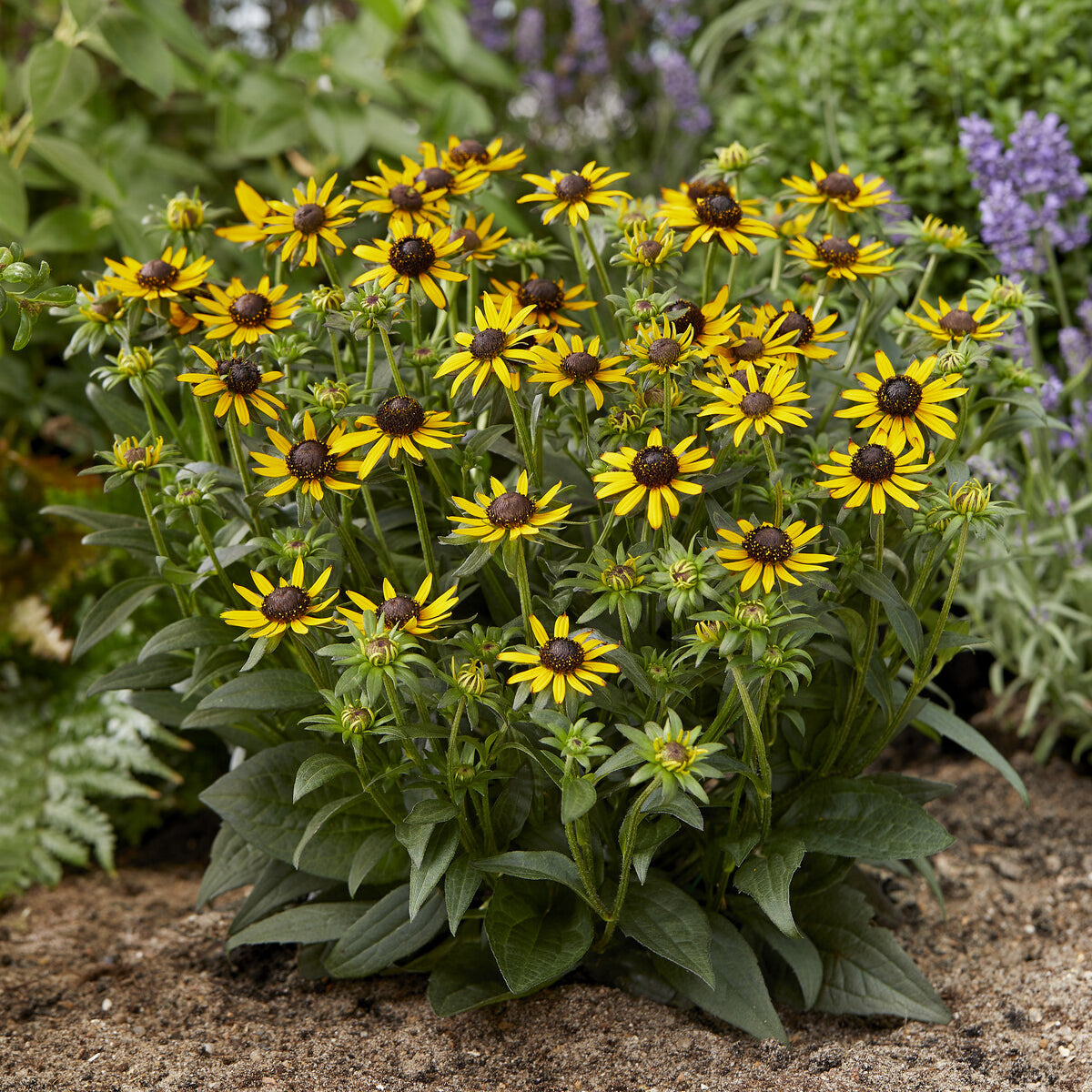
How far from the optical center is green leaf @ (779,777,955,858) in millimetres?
1408

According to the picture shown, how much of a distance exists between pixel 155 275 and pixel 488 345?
493 millimetres

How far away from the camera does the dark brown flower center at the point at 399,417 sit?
48.8 inches

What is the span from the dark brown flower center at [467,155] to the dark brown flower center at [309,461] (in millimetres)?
521

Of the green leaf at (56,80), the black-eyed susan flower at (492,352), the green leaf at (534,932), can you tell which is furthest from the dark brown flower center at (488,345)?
the green leaf at (56,80)

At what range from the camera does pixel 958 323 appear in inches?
56.1

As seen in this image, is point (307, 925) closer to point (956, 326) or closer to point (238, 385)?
point (238, 385)

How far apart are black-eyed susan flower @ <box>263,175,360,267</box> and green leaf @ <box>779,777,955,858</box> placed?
96 cm

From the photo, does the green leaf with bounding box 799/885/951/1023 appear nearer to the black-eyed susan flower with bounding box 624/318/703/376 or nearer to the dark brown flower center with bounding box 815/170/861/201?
the black-eyed susan flower with bounding box 624/318/703/376

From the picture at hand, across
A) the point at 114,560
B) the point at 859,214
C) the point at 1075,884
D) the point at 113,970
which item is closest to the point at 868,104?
the point at 859,214

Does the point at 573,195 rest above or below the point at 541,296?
above

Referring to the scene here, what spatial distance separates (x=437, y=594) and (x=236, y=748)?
0.58 m

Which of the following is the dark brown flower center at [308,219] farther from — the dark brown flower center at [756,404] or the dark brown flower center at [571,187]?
the dark brown flower center at [756,404]

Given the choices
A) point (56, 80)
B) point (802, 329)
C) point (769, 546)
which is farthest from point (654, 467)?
point (56, 80)

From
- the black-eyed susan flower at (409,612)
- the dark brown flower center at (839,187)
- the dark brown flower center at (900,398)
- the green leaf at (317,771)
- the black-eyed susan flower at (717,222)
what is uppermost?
the dark brown flower center at (839,187)
